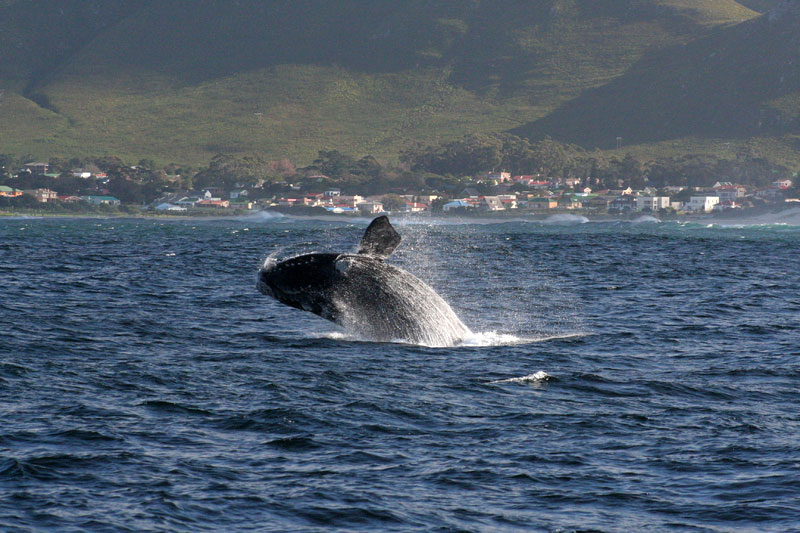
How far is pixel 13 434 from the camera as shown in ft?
45.9

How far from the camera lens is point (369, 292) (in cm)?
1981

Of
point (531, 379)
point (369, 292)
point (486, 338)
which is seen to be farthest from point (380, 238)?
point (486, 338)

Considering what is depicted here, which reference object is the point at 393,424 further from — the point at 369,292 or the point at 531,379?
the point at 369,292

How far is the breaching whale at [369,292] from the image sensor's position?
60.8ft

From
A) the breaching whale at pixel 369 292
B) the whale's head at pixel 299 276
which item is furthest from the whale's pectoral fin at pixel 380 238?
the whale's head at pixel 299 276

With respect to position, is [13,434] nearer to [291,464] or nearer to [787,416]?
[291,464]

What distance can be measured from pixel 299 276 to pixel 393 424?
4771 millimetres

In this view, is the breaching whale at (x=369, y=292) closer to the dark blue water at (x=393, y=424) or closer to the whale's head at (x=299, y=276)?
the whale's head at (x=299, y=276)

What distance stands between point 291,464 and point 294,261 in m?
6.32

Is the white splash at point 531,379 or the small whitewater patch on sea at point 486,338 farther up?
the small whitewater patch on sea at point 486,338

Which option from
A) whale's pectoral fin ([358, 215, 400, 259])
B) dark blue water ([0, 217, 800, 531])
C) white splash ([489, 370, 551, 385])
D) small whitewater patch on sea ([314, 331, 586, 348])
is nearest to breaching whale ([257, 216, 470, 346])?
whale's pectoral fin ([358, 215, 400, 259])

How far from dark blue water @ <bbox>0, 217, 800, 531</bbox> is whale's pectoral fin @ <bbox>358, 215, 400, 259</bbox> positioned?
2236 mm

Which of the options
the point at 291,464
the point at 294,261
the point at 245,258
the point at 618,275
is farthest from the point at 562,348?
the point at 245,258

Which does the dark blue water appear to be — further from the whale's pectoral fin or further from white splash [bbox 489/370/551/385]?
the whale's pectoral fin
